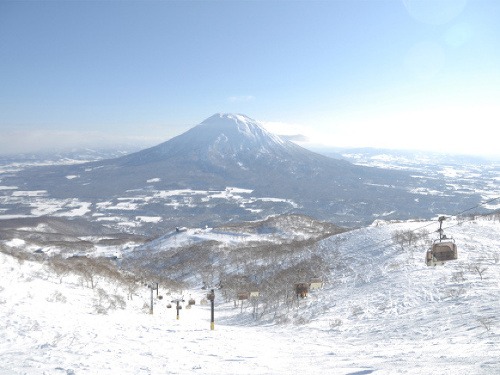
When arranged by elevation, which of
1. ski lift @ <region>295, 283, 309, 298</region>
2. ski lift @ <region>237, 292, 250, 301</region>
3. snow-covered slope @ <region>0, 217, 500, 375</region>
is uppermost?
snow-covered slope @ <region>0, 217, 500, 375</region>

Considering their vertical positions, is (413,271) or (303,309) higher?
(413,271)

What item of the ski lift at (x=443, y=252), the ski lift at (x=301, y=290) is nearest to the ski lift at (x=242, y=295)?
the ski lift at (x=301, y=290)

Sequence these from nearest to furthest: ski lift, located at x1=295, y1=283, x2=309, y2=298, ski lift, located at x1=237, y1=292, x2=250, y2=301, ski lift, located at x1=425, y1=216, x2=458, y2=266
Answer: ski lift, located at x1=425, y1=216, x2=458, y2=266 → ski lift, located at x1=295, y1=283, x2=309, y2=298 → ski lift, located at x1=237, y1=292, x2=250, y2=301

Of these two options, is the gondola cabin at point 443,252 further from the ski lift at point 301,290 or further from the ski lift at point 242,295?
the ski lift at point 242,295

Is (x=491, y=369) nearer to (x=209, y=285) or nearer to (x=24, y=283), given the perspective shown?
(x=24, y=283)

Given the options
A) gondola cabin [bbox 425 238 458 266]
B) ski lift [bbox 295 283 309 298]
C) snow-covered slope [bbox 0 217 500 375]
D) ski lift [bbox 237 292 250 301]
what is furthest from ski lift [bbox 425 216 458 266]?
ski lift [bbox 237 292 250 301]

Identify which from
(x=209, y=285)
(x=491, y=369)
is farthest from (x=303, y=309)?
(x=209, y=285)

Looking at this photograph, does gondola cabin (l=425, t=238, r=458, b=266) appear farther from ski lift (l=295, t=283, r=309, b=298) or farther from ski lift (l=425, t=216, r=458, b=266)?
ski lift (l=295, t=283, r=309, b=298)

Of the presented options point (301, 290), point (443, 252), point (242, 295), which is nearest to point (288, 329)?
point (301, 290)
